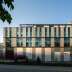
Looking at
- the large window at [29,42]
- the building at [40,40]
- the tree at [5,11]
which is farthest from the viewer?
the large window at [29,42]

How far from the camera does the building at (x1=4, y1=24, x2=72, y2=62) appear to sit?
6900 cm

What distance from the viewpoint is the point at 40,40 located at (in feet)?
229

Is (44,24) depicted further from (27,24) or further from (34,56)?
(34,56)

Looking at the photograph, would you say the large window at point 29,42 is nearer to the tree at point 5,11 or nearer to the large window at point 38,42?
the large window at point 38,42

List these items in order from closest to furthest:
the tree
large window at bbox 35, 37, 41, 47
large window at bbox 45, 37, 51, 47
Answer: the tree → large window at bbox 45, 37, 51, 47 → large window at bbox 35, 37, 41, 47

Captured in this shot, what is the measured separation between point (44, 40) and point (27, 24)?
6.42 metres

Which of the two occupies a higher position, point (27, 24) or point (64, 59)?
point (27, 24)

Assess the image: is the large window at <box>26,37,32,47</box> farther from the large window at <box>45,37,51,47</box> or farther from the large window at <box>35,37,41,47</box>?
the large window at <box>45,37,51,47</box>

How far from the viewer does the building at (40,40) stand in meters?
69.0

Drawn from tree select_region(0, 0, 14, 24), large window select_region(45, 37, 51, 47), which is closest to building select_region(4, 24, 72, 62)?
large window select_region(45, 37, 51, 47)

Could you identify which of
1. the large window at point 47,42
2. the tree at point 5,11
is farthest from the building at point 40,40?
the tree at point 5,11

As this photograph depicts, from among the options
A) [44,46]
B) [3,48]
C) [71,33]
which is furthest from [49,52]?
[3,48]

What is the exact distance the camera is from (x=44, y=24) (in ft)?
240

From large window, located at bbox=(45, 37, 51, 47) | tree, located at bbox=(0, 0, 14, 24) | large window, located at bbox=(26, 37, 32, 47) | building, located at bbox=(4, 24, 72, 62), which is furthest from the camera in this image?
large window, located at bbox=(26, 37, 32, 47)
